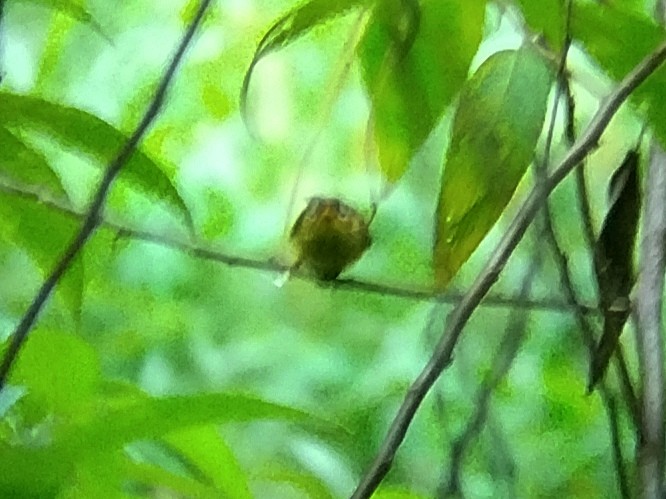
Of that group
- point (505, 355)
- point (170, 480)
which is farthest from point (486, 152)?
point (505, 355)

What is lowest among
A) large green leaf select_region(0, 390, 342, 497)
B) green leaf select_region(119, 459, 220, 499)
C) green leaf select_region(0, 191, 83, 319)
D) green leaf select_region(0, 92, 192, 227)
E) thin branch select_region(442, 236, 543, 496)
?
large green leaf select_region(0, 390, 342, 497)

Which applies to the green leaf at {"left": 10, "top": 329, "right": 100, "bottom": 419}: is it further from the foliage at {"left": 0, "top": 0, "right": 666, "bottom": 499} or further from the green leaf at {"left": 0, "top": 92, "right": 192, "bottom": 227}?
the foliage at {"left": 0, "top": 0, "right": 666, "bottom": 499}

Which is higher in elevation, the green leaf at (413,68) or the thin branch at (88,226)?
the green leaf at (413,68)

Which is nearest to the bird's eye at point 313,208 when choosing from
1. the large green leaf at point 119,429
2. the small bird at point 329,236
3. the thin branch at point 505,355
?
the small bird at point 329,236

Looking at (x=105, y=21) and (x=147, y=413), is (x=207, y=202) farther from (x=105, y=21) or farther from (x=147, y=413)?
(x=147, y=413)

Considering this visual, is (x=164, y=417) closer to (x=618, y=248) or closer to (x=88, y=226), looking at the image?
(x=88, y=226)

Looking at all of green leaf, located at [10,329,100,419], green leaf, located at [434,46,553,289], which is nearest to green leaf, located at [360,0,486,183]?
green leaf, located at [434,46,553,289]

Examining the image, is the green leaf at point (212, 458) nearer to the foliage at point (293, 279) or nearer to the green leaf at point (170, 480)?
the green leaf at point (170, 480)
